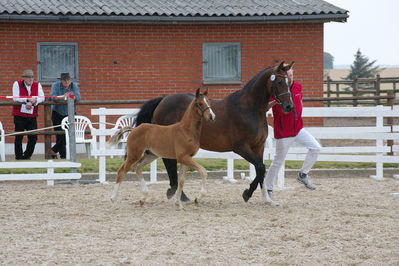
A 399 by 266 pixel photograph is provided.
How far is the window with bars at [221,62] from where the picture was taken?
68.2ft

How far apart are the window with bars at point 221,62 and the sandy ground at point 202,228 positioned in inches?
327

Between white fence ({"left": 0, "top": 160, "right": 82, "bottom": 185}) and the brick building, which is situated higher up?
the brick building

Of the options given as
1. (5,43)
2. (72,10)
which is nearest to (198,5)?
(72,10)

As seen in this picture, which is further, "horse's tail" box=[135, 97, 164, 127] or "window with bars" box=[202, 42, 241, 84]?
"window with bars" box=[202, 42, 241, 84]

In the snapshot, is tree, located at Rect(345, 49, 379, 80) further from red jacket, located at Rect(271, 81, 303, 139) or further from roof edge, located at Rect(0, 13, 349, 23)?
red jacket, located at Rect(271, 81, 303, 139)

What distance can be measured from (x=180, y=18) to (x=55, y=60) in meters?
3.32

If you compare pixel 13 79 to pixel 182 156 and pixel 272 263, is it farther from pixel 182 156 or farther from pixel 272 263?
pixel 272 263

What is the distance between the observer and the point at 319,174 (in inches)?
591

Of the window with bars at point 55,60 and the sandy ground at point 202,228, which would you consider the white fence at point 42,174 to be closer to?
the sandy ground at point 202,228

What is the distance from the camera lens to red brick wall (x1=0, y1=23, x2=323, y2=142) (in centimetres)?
1958

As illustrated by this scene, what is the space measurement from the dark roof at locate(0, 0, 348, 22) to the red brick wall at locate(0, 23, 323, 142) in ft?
1.80

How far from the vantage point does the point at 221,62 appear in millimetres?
20812

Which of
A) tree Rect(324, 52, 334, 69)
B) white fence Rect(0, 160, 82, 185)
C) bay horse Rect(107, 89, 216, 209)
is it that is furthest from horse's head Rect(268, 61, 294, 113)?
tree Rect(324, 52, 334, 69)

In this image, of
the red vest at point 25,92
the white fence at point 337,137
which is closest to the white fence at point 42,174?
the white fence at point 337,137
